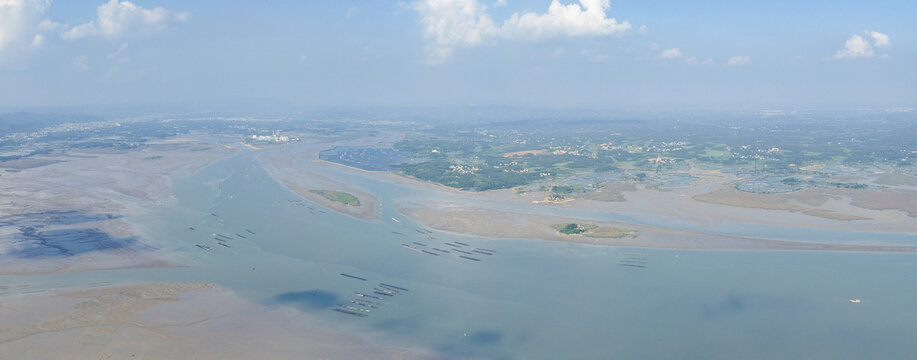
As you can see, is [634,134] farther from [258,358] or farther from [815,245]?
[258,358]

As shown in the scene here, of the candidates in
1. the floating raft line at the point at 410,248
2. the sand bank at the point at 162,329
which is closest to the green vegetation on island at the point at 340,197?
the floating raft line at the point at 410,248

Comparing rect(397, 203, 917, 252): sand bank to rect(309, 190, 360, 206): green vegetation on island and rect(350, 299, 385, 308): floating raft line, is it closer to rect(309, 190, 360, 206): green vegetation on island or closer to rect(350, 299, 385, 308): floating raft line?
rect(309, 190, 360, 206): green vegetation on island

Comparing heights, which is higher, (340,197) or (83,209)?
(340,197)

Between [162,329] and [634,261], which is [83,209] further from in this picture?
[634,261]

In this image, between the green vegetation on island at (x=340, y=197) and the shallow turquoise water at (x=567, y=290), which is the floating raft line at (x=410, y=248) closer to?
the shallow turquoise water at (x=567, y=290)

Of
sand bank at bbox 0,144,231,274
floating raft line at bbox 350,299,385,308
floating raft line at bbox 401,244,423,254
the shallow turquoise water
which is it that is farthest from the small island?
sand bank at bbox 0,144,231,274

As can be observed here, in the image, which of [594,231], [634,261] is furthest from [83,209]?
[634,261]
